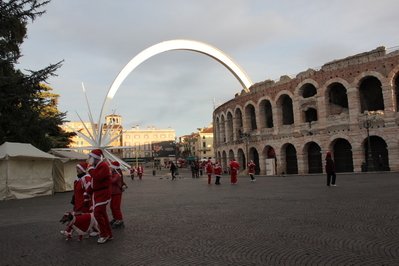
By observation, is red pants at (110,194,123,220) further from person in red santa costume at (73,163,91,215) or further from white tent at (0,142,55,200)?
white tent at (0,142,55,200)

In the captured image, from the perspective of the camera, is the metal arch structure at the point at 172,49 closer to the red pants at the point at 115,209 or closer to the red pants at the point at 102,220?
the red pants at the point at 115,209

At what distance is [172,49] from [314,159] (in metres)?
27.5

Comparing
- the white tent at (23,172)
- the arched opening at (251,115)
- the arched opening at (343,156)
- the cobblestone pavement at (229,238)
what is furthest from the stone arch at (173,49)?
the cobblestone pavement at (229,238)

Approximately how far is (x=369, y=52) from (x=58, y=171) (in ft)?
85.0

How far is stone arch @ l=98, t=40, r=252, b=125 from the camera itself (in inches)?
1870

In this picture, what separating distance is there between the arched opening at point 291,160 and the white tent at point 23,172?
83.0 feet

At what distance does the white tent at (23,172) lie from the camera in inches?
618

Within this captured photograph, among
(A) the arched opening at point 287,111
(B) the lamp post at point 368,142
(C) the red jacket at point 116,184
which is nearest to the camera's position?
(C) the red jacket at point 116,184

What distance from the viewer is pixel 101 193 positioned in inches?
257

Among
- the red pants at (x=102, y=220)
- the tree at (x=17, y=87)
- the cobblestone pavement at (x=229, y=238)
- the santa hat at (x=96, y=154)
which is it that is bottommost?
the cobblestone pavement at (x=229, y=238)

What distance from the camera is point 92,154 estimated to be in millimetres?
6742

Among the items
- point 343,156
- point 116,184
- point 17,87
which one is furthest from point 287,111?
point 116,184

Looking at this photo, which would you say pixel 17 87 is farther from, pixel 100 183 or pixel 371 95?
pixel 371 95

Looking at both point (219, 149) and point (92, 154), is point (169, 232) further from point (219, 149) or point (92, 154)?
point (219, 149)
